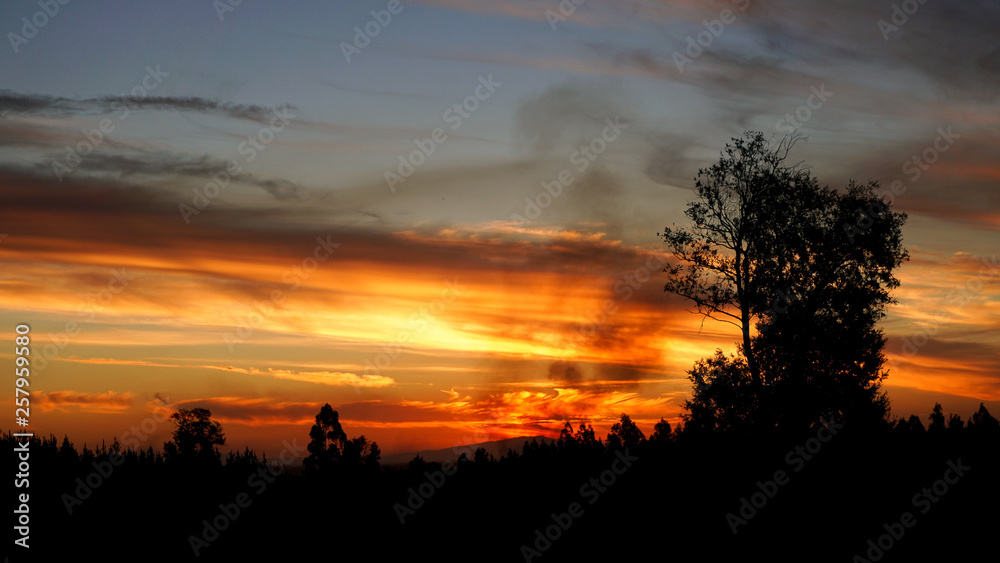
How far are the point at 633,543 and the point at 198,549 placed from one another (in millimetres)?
12063

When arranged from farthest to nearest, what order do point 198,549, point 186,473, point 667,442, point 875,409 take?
point 875,409
point 667,442
point 186,473
point 198,549

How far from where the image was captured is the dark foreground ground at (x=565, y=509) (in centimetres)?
2059

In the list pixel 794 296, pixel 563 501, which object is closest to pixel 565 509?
pixel 563 501

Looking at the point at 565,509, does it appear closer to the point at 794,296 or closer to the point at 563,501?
the point at 563,501

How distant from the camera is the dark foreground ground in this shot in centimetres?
2059

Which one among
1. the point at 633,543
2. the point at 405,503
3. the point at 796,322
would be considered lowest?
the point at 633,543

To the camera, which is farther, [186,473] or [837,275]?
[837,275]

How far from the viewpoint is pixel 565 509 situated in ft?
74.3

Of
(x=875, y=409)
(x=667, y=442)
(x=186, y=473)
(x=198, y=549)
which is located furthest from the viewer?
(x=875, y=409)

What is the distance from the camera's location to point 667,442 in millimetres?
25547

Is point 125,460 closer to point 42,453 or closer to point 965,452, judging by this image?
point 42,453

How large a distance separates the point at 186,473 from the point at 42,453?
3.89m

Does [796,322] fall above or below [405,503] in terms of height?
above

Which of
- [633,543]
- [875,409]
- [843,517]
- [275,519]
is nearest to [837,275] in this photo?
[875,409]
